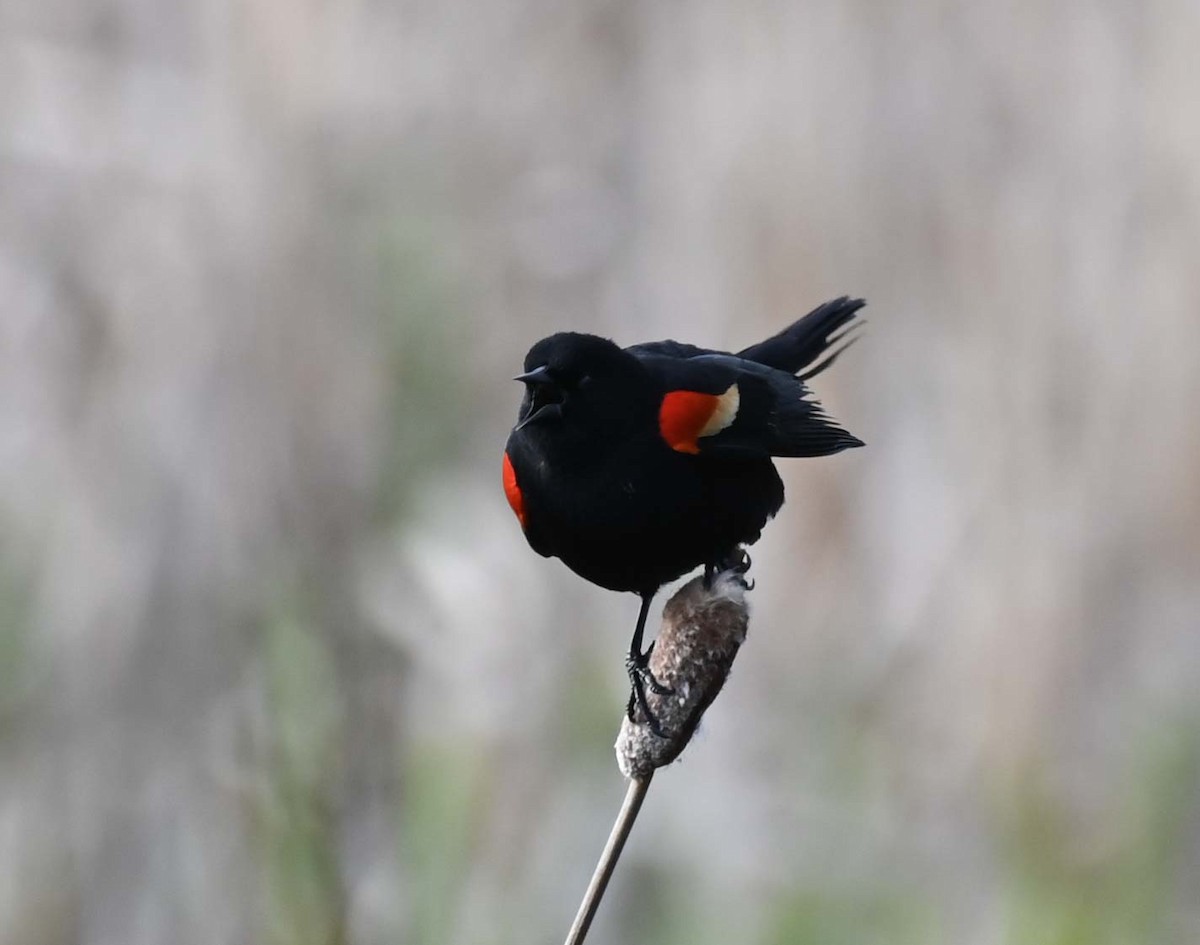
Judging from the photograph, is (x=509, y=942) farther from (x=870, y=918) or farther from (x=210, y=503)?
(x=210, y=503)

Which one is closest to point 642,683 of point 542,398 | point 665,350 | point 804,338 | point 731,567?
point 731,567

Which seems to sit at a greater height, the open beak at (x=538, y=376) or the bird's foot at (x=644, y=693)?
the open beak at (x=538, y=376)

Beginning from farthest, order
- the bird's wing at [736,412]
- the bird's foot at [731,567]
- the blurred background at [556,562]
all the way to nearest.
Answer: the blurred background at [556,562] < the bird's wing at [736,412] < the bird's foot at [731,567]

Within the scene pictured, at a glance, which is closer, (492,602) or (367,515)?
(492,602)

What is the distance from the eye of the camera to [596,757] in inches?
89.7

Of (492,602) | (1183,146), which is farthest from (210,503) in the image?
(1183,146)

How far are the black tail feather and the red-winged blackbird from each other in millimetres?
393

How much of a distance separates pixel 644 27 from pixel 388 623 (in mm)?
1267

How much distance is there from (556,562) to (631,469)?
108 cm

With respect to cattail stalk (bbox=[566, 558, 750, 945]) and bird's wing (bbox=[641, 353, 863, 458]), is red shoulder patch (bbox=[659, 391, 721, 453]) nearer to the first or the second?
bird's wing (bbox=[641, 353, 863, 458])

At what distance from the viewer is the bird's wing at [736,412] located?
1.51 metres

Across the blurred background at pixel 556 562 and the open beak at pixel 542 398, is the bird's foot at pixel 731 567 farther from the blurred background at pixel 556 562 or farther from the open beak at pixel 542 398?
the blurred background at pixel 556 562

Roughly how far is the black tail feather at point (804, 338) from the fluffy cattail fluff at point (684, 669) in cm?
85

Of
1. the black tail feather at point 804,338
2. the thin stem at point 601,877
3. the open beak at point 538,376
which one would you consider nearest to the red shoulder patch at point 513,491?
the open beak at point 538,376
